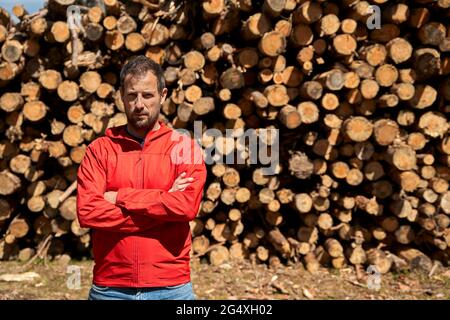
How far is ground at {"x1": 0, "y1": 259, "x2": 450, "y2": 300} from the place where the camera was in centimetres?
417

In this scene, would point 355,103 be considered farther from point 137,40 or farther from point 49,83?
point 49,83

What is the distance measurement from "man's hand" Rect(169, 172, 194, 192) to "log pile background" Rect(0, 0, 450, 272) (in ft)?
7.14

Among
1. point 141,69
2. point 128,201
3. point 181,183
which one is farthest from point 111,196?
point 141,69

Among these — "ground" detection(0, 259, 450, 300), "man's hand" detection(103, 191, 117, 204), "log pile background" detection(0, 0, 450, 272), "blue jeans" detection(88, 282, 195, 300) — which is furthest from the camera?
"log pile background" detection(0, 0, 450, 272)

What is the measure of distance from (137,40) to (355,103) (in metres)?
2.15

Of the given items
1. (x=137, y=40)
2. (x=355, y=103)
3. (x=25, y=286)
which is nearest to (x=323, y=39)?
(x=355, y=103)

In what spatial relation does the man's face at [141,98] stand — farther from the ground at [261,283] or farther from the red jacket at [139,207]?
the ground at [261,283]

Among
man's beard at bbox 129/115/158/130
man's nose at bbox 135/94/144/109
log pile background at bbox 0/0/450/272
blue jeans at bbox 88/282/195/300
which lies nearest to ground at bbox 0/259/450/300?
log pile background at bbox 0/0/450/272

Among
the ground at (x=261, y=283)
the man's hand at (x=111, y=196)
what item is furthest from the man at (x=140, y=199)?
the ground at (x=261, y=283)

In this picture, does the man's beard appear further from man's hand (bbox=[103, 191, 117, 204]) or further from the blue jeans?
the blue jeans

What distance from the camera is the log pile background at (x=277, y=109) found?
4305 mm

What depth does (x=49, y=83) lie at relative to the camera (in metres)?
4.52

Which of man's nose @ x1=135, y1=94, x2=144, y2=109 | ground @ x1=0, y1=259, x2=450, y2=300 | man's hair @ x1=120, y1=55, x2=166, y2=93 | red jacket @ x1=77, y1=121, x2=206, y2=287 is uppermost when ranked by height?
man's hair @ x1=120, y1=55, x2=166, y2=93

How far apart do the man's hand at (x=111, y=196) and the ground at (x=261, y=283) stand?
2.17 m
